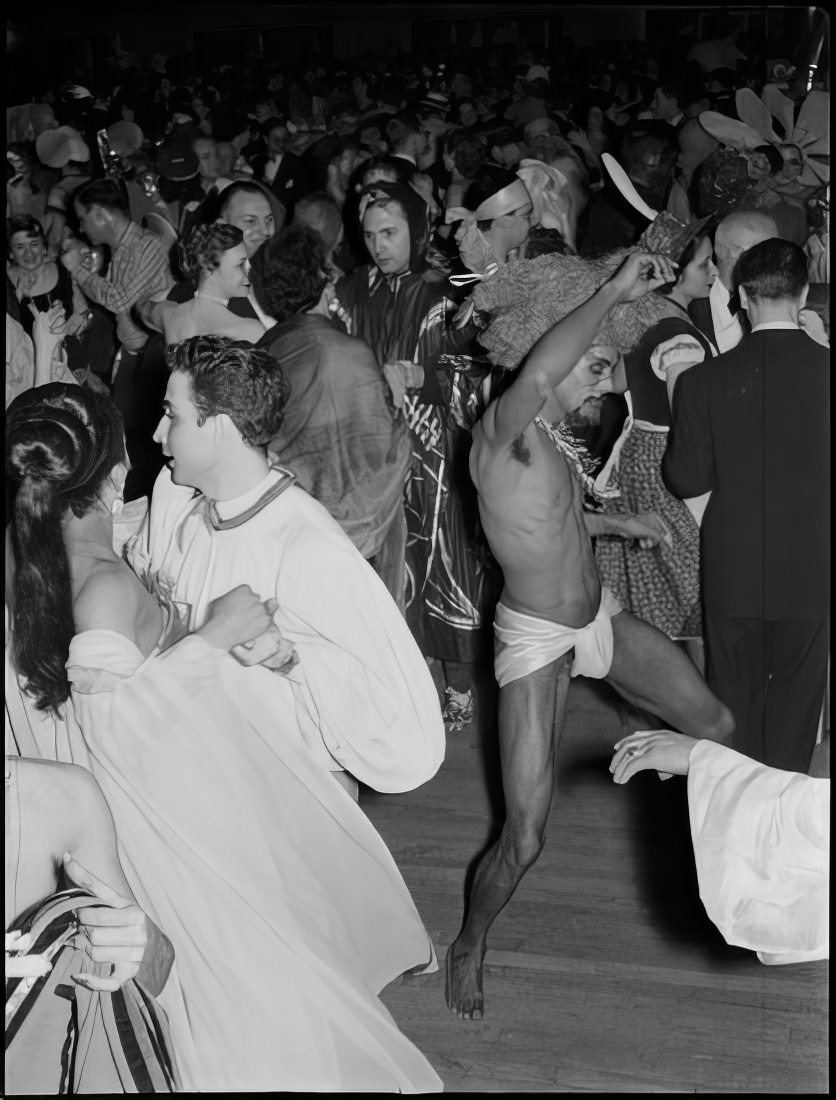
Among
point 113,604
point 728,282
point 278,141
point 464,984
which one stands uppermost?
Answer: point 278,141

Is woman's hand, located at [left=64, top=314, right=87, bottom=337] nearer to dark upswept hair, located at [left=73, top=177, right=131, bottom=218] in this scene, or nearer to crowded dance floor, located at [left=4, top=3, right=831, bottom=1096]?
crowded dance floor, located at [left=4, top=3, right=831, bottom=1096]

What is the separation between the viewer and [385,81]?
3.21 meters

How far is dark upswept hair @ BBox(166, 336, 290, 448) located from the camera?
3.24 metres

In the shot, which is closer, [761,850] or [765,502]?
[761,850]

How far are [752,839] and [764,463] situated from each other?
2.70ft

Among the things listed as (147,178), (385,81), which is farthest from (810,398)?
(147,178)

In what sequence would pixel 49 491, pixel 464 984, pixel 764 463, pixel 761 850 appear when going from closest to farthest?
pixel 761 850, pixel 764 463, pixel 49 491, pixel 464 984

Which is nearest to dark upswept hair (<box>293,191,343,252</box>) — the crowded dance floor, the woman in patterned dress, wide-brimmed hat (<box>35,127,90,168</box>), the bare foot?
the crowded dance floor

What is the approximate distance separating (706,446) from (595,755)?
2.52 feet

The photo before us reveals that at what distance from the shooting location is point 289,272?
3293mm

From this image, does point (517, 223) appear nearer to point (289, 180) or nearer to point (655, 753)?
point (289, 180)

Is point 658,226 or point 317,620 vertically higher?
point 658,226

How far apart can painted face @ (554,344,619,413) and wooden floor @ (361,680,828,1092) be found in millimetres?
671

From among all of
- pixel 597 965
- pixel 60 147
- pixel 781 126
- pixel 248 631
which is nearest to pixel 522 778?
pixel 597 965
